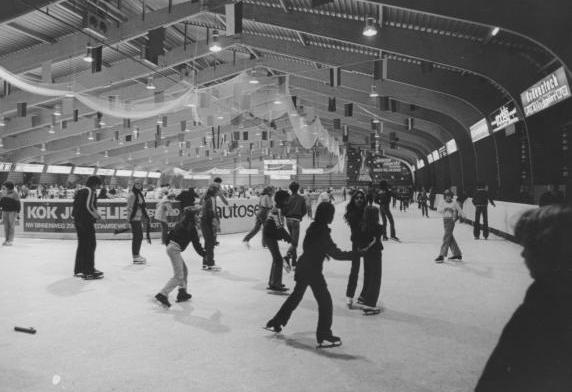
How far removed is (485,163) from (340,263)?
37.4 feet

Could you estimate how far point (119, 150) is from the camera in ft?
149

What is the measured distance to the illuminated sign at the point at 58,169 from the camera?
41000 mm

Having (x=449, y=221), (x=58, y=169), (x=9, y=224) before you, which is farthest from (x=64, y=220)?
(x=58, y=169)

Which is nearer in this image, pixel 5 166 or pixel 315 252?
pixel 315 252

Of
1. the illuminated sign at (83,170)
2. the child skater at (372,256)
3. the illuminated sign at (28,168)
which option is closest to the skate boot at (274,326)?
the child skater at (372,256)

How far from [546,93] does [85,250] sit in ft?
32.1

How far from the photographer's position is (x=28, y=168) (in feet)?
126

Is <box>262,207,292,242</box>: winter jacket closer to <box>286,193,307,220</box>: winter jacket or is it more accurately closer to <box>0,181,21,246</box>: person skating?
<box>286,193,307,220</box>: winter jacket

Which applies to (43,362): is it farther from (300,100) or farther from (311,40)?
(300,100)

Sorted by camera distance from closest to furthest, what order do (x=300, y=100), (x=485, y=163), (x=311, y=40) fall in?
(x=311, y=40) → (x=485, y=163) → (x=300, y=100)

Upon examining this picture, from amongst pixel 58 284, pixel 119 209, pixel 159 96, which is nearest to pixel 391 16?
pixel 159 96

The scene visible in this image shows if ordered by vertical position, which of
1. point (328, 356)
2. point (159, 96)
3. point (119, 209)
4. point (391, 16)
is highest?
point (391, 16)

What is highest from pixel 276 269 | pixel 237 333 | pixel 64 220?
Result: pixel 64 220

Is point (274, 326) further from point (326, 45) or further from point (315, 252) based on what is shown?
point (326, 45)
